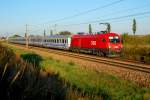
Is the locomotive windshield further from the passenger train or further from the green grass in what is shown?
the green grass

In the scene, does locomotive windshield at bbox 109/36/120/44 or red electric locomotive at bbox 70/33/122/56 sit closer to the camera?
red electric locomotive at bbox 70/33/122/56

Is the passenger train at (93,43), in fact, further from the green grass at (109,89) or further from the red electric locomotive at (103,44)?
the green grass at (109,89)

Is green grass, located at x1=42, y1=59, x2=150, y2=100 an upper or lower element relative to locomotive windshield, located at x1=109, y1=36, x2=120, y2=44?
lower

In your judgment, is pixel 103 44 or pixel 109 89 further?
pixel 103 44

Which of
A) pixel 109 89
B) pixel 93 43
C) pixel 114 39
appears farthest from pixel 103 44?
pixel 109 89

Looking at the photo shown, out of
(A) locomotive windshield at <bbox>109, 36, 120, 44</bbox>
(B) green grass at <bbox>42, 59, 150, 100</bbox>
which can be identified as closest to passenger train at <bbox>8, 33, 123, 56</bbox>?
(A) locomotive windshield at <bbox>109, 36, 120, 44</bbox>

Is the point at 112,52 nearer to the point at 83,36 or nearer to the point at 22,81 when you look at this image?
the point at 83,36

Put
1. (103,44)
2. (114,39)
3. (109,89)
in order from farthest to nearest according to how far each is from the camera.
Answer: (114,39) < (103,44) < (109,89)

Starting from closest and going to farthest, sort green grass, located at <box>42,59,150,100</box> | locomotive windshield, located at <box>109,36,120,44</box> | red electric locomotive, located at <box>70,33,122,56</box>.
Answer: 1. green grass, located at <box>42,59,150,100</box>
2. red electric locomotive, located at <box>70,33,122,56</box>
3. locomotive windshield, located at <box>109,36,120,44</box>

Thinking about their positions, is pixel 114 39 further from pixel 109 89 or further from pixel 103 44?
pixel 109 89

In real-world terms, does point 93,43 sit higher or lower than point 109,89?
higher

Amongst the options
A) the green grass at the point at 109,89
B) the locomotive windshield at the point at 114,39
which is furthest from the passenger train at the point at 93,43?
the green grass at the point at 109,89

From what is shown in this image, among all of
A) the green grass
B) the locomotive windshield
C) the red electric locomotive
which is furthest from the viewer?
the locomotive windshield

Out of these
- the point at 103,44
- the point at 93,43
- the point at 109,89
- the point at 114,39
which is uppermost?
the point at 114,39
